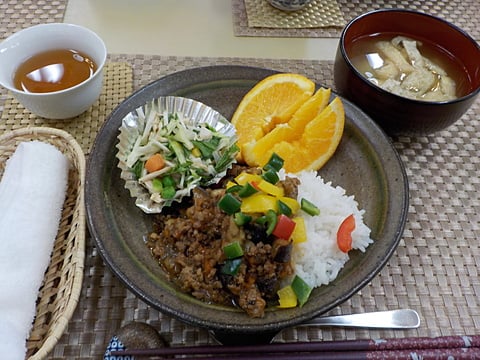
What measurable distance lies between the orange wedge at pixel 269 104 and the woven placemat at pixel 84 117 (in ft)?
2.29

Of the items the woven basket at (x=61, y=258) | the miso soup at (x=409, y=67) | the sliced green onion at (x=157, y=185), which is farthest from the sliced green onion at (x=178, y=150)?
the miso soup at (x=409, y=67)

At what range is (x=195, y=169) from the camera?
179 cm

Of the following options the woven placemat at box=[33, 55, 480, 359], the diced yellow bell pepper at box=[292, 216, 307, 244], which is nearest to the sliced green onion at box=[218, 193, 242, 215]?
the diced yellow bell pepper at box=[292, 216, 307, 244]

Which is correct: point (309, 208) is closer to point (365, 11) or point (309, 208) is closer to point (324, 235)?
point (324, 235)

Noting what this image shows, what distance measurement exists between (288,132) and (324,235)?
0.52 metres

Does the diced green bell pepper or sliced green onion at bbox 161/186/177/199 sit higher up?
the diced green bell pepper

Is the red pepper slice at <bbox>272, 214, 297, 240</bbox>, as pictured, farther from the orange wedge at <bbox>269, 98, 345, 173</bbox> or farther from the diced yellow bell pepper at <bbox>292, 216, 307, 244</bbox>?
the orange wedge at <bbox>269, 98, 345, 173</bbox>

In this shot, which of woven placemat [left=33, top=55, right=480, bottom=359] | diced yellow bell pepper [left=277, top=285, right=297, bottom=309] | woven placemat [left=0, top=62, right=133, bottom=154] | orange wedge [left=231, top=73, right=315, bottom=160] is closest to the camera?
diced yellow bell pepper [left=277, top=285, right=297, bottom=309]

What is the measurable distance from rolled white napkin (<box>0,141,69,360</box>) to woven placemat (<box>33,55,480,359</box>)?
0.20 metres

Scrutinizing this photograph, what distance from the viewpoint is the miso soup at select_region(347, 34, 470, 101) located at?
203 centimetres

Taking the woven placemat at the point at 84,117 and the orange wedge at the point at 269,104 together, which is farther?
the woven placemat at the point at 84,117

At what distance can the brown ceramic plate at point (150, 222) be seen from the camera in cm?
132

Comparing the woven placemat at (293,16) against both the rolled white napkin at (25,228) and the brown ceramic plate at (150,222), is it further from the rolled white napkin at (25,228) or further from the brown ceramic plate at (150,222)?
the rolled white napkin at (25,228)

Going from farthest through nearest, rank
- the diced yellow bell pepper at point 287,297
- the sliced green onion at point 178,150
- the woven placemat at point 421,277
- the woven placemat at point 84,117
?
1. the woven placemat at point 84,117
2. the sliced green onion at point 178,150
3. the woven placemat at point 421,277
4. the diced yellow bell pepper at point 287,297
